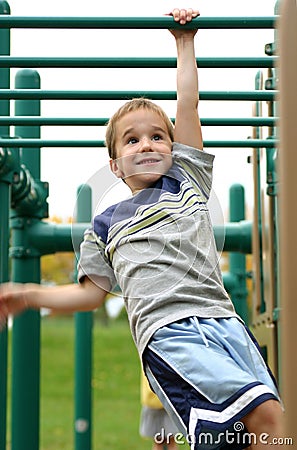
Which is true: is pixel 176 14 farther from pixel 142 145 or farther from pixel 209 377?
pixel 209 377

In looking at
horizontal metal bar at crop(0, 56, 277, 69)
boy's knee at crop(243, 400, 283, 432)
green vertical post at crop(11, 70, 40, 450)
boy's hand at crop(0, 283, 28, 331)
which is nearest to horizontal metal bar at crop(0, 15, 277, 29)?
horizontal metal bar at crop(0, 56, 277, 69)

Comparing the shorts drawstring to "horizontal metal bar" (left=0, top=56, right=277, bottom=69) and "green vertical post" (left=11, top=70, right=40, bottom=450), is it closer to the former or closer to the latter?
"horizontal metal bar" (left=0, top=56, right=277, bottom=69)

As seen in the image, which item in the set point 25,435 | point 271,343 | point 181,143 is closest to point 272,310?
point 271,343

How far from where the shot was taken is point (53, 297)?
1.93m

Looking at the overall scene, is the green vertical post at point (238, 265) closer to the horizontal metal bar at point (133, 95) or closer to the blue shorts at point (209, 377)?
the horizontal metal bar at point (133, 95)

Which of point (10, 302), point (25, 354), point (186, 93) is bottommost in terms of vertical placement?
point (25, 354)

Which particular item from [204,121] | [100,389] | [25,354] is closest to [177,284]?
[204,121]

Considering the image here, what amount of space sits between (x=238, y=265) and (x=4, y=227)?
2096mm

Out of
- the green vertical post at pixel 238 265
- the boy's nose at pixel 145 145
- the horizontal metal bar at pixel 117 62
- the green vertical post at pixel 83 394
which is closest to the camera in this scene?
the boy's nose at pixel 145 145

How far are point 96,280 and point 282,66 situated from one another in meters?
0.87

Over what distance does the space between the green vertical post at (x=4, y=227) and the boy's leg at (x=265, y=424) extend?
1280mm

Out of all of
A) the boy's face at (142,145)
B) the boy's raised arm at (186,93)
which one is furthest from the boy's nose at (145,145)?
the boy's raised arm at (186,93)

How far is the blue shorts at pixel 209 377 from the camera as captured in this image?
5.54 feet

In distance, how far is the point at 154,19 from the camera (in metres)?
2.03
